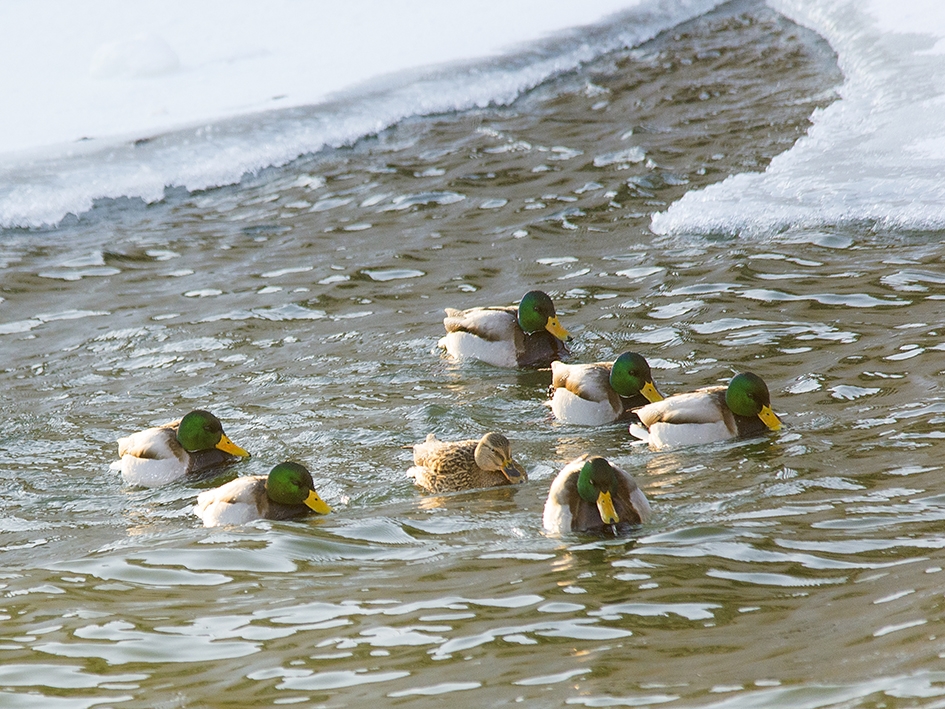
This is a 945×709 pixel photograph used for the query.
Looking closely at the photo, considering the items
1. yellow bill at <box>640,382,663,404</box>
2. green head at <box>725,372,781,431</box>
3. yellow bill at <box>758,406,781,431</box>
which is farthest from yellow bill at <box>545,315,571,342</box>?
yellow bill at <box>758,406,781,431</box>

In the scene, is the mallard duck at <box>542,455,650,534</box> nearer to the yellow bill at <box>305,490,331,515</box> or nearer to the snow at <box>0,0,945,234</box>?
the yellow bill at <box>305,490,331,515</box>

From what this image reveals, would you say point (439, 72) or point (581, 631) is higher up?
point (439, 72)

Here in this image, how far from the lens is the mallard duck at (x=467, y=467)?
603 cm

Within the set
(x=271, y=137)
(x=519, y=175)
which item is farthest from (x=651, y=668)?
(x=271, y=137)

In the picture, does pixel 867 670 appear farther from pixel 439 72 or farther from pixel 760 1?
pixel 760 1

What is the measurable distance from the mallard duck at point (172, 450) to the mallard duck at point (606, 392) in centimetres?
189

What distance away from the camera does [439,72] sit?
628 inches

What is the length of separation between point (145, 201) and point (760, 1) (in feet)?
38.7

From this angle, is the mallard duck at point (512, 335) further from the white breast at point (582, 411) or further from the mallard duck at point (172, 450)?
the mallard duck at point (172, 450)

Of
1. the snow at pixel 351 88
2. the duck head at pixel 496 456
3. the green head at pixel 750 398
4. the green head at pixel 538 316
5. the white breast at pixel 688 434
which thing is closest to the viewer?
the duck head at pixel 496 456

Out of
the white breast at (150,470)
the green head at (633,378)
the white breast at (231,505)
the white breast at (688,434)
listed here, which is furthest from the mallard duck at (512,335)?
the white breast at (231,505)

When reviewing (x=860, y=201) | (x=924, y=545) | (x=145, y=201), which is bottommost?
(x=924, y=545)

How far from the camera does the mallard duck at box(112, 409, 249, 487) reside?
6598mm

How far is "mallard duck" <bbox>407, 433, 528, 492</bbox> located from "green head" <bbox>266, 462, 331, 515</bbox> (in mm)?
557
